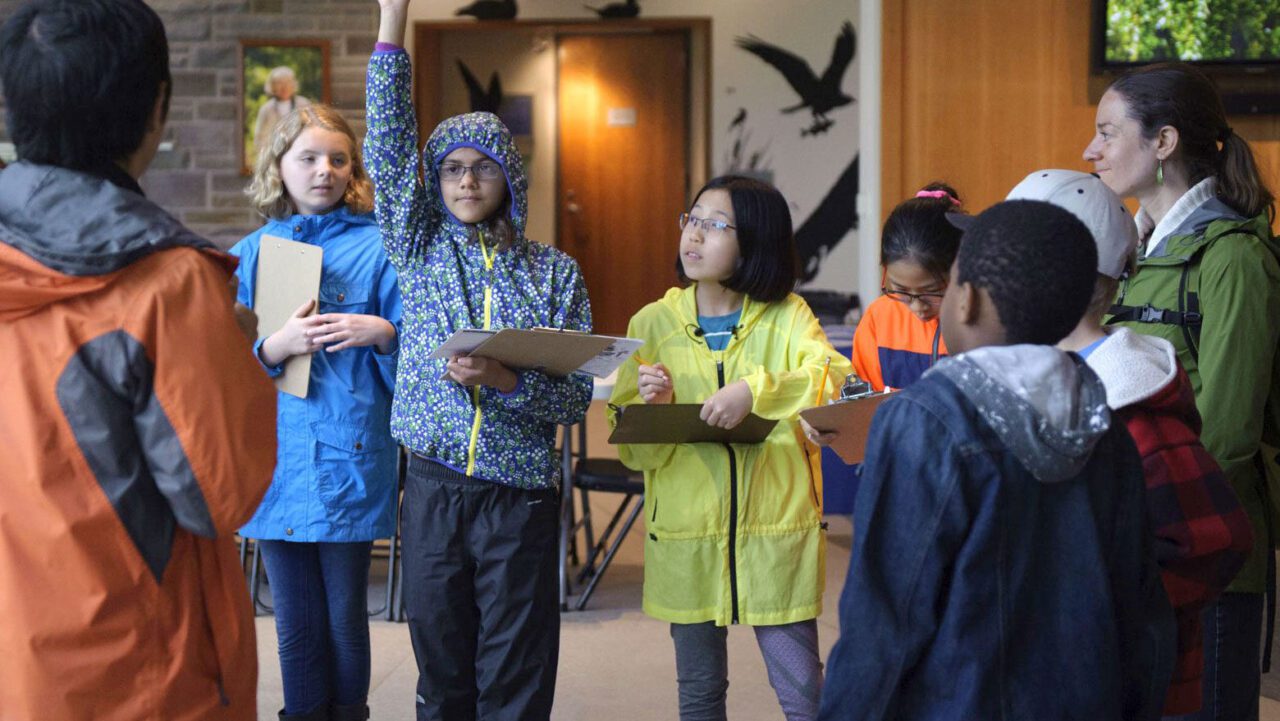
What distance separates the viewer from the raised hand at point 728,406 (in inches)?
76.9

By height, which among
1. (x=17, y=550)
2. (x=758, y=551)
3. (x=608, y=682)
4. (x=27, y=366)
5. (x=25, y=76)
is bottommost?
(x=608, y=682)

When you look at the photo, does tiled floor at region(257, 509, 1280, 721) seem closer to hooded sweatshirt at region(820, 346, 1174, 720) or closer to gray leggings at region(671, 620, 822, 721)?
gray leggings at region(671, 620, 822, 721)

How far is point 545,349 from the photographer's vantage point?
74.7 inches

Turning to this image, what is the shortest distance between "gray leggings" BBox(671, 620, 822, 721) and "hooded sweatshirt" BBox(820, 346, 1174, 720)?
2.86 feet

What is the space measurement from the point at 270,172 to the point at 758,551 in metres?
1.19

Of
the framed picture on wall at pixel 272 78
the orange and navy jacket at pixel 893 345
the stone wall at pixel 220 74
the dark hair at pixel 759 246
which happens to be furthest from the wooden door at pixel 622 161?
the dark hair at pixel 759 246

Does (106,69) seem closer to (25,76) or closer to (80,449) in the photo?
(25,76)

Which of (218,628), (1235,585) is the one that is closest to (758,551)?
(1235,585)

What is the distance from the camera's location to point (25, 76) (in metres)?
1.18

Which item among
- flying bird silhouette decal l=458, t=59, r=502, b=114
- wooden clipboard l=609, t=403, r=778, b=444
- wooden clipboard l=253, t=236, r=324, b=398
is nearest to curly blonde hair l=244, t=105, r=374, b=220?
wooden clipboard l=253, t=236, r=324, b=398

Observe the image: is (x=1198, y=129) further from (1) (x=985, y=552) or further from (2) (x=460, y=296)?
(2) (x=460, y=296)

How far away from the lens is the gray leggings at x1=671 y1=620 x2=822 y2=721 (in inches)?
81.4

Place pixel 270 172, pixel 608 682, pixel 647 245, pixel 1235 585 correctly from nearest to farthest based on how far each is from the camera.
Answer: pixel 1235 585 → pixel 270 172 → pixel 608 682 → pixel 647 245

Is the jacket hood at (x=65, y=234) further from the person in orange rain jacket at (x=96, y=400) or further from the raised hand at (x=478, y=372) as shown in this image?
the raised hand at (x=478, y=372)
